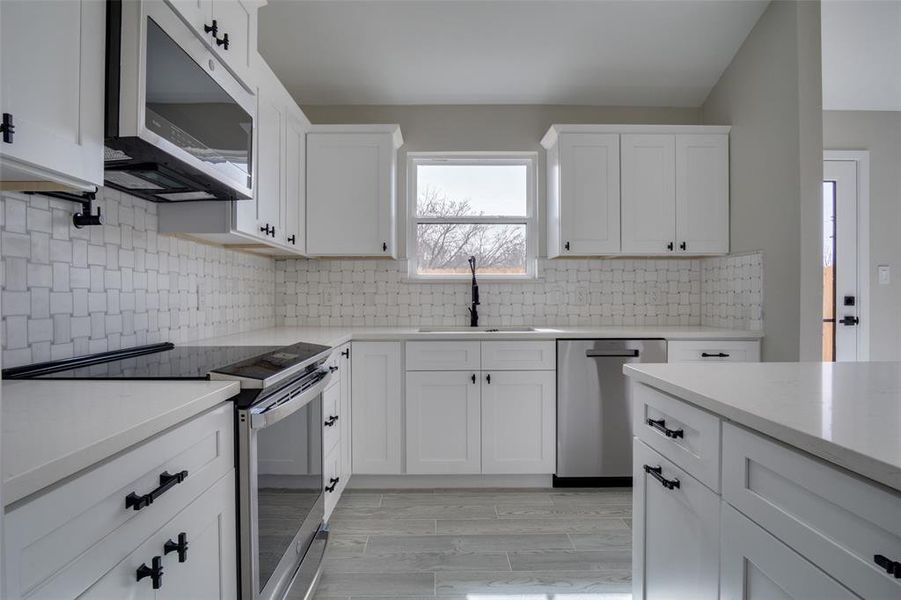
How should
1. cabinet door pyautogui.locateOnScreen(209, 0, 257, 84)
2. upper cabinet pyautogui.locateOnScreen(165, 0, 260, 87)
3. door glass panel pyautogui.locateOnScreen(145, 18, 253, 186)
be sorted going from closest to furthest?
door glass panel pyautogui.locateOnScreen(145, 18, 253, 186), upper cabinet pyautogui.locateOnScreen(165, 0, 260, 87), cabinet door pyautogui.locateOnScreen(209, 0, 257, 84)

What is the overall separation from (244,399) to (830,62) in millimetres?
4233

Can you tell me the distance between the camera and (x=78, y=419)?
2.88 feet

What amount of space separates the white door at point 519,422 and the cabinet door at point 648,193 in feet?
3.72

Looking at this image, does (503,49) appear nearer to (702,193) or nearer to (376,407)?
(702,193)

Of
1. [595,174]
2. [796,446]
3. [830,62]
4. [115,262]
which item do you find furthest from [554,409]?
[830,62]

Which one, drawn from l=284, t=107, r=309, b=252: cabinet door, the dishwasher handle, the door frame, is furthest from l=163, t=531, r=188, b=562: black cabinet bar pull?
the door frame

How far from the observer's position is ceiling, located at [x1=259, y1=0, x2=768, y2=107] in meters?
2.82

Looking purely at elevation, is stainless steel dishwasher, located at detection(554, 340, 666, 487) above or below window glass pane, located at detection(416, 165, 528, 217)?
below

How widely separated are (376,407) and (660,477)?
1853 mm

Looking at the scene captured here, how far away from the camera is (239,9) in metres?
1.89

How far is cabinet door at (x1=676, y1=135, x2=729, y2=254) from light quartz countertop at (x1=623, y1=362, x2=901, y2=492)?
72.9 inches

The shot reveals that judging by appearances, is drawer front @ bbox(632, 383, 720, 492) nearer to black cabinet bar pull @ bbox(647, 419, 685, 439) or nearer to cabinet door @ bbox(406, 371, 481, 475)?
black cabinet bar pull @ bbox(647, 419, 685, 439)

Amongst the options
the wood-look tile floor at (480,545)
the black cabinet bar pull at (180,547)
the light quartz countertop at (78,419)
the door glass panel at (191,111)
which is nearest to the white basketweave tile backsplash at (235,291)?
the light quartz countertop at (78,419)

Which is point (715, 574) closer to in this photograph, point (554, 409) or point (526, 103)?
point (554, 409)
